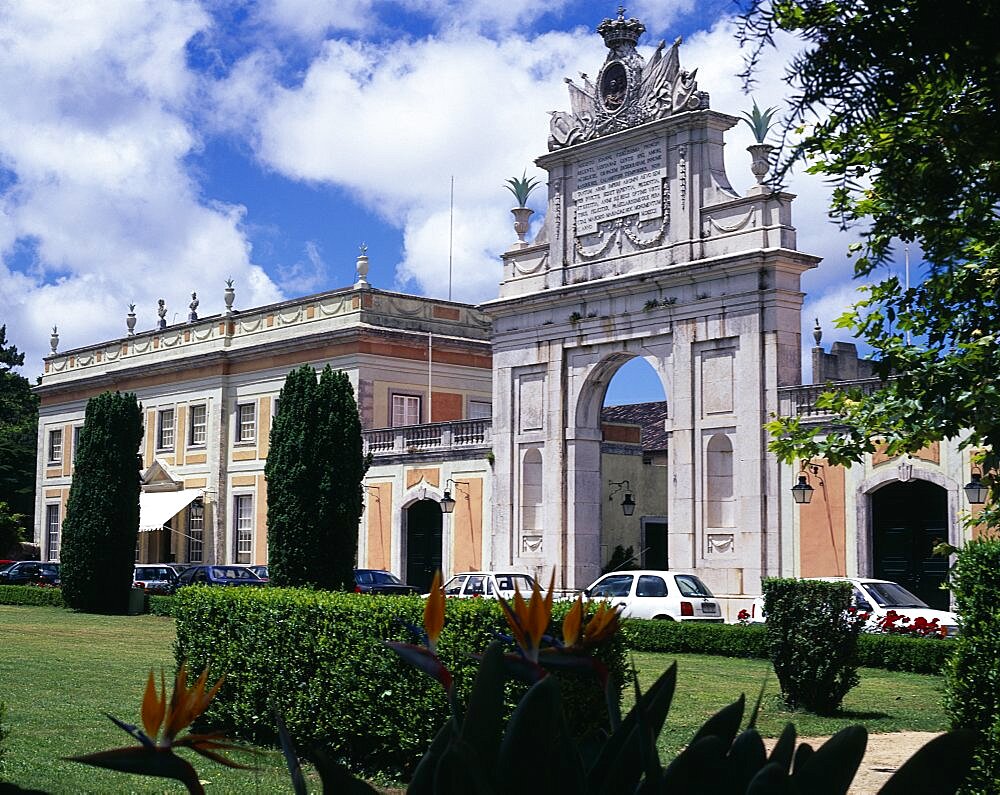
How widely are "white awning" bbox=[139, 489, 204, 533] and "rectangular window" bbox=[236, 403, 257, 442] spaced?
271 cm

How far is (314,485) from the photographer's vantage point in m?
19.2

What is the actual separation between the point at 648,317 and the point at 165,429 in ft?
79.6

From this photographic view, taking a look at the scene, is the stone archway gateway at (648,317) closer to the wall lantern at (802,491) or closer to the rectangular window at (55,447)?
the wall lantern at (802,491)

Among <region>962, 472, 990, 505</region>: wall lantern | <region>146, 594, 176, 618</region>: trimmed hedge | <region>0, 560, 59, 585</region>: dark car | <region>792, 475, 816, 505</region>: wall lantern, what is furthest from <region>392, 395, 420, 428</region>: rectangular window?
<region>962, 472, 990, 505</region>: wall lantern

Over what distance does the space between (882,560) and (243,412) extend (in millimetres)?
24718

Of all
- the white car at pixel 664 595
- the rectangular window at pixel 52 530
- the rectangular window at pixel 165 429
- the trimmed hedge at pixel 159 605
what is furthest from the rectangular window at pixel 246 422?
the white car at pixel 664 595

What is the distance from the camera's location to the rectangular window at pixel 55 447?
177 feet

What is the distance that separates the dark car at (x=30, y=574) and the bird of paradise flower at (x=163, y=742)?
43.2 m

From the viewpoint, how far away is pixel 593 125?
32.1m

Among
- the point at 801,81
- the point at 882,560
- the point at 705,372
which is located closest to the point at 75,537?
the point at 705,372

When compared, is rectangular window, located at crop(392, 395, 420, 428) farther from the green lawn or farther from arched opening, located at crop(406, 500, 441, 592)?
the green lawn

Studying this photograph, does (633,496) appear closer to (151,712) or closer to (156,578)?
(156,578)

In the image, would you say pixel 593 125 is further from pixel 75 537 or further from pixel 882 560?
pixel 75 537

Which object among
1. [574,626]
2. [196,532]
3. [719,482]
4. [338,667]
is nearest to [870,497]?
[719,482]
